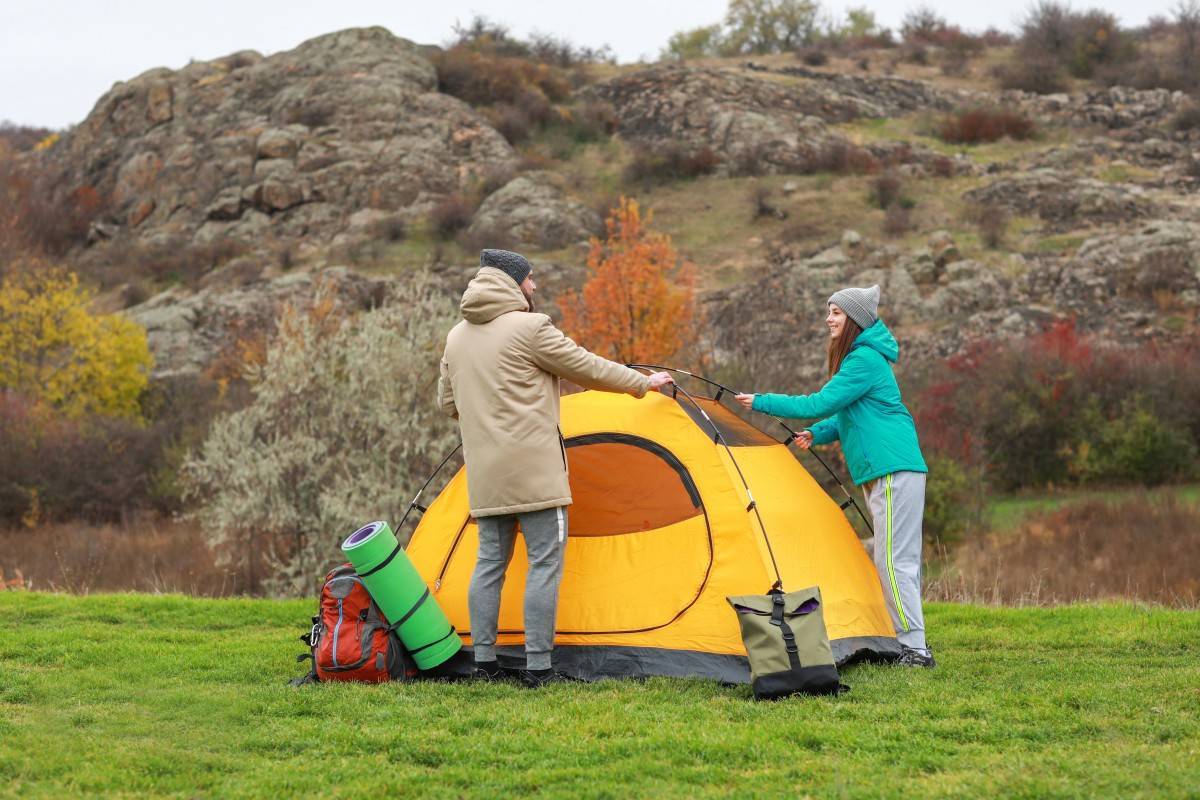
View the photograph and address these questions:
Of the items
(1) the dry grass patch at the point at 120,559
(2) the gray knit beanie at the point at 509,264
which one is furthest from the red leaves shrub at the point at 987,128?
(2) the gray knit beanie at the point at 509,264

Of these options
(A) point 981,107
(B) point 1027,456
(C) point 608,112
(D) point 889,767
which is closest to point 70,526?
(B) point 1027,456

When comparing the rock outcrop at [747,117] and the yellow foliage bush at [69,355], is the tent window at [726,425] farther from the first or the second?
the rock outcrop at [747,117]

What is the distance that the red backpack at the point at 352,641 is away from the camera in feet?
20.3

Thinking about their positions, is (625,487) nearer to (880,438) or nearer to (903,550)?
(880,438)

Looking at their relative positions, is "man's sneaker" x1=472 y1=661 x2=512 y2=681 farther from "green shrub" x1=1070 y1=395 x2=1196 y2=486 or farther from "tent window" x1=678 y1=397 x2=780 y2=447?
"green shrub" x1=1070 y1=395 x2=1196 y2=486

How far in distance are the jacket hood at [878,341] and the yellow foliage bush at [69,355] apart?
79.4 ft

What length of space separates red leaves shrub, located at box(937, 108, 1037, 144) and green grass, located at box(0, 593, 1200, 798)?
1357 inches

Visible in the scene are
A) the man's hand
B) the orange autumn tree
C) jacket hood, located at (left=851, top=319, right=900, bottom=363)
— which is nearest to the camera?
the man's hand

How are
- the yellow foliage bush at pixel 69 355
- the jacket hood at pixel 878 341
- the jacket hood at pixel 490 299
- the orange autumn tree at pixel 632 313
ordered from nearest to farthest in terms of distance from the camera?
the jacket hood at pixel 490 299 → the jacket hood at pixel 878 341 → the orange autumn tree at pixel 632 313 → the yellow foliage bush at pixel 69 355

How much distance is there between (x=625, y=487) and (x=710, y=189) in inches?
1227

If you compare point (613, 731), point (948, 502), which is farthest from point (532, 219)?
point (613, 731)

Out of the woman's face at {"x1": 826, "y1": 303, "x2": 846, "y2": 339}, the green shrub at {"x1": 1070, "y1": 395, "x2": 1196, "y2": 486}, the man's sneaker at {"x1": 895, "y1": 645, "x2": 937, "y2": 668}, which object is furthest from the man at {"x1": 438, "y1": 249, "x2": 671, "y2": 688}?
the green shrub at {"x1": 1070, "y1": 395, "x2": 1196, "y2": 486}

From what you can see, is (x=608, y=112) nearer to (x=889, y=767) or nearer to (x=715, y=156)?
(x=715, y=156)

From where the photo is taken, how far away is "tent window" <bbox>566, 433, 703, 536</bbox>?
22.6 ft
